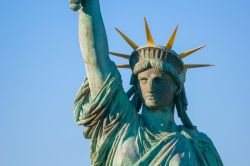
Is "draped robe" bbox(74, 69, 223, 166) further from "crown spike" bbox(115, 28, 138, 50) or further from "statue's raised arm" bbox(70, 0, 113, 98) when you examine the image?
"crown spike" bbox(115, 28, 138, 50)

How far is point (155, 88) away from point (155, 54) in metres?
0.49

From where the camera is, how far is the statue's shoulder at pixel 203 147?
13.2m

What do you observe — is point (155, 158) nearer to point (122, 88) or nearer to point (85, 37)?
point (122, 88)

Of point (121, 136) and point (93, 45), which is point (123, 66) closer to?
point (93, 45)

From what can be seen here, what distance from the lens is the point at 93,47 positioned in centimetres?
1286

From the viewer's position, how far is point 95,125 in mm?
12922

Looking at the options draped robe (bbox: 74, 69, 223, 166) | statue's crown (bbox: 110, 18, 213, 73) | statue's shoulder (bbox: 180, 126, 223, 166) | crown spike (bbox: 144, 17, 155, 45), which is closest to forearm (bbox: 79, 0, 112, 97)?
draped robe (bbox: 74, 69, 223, 166)

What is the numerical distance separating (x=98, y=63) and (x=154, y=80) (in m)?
0.87

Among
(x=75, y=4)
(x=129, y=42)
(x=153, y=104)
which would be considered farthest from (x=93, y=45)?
(x=153, y=104)

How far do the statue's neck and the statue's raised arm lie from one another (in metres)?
0.90

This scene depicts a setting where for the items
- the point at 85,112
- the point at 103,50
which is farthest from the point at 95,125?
the point at 103,50

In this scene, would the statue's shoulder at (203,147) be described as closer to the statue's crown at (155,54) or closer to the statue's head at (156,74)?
the statue's head at (156,74)

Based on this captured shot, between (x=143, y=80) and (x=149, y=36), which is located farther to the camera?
(x=149, y=36)

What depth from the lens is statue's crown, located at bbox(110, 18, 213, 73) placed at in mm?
13203
